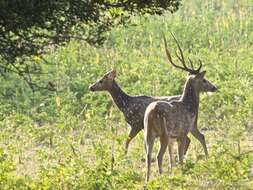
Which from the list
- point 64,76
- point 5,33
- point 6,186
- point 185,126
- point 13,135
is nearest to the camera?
point 5,33

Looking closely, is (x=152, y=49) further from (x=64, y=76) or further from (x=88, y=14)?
(x=88, y=14)

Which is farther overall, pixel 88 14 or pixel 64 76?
pixel 64 76

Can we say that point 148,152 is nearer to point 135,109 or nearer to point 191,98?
point 191,98

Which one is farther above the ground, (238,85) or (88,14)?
(88,14)

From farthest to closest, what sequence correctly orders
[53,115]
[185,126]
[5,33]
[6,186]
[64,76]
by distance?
[64,76]
[53,115]
[185,126]
[6,186]
[5,33]

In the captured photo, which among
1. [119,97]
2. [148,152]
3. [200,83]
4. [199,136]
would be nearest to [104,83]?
[119,97]

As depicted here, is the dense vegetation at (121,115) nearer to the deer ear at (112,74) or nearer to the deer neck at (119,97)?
the deer neck at (119,97)

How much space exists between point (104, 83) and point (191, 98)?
8.06 ft

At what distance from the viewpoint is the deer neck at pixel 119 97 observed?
15.3 m

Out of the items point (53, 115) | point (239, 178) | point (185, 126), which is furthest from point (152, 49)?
point (239, 178)

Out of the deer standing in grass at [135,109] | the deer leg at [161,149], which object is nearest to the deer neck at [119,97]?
the deer standing in grass at [135,109]

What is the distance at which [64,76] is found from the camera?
63.1 ft

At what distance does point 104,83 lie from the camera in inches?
634

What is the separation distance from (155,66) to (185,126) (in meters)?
6.42
